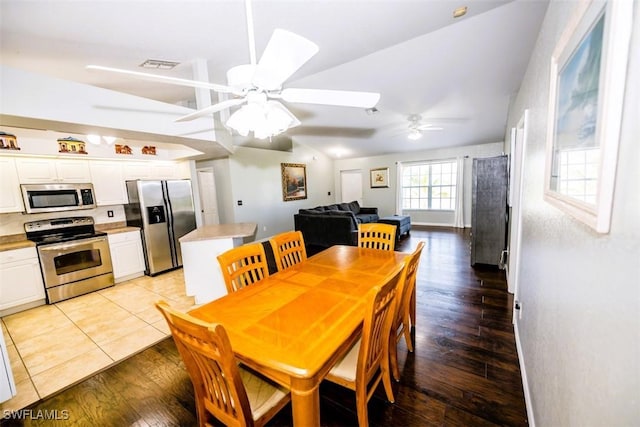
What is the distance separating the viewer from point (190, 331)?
0.97 m

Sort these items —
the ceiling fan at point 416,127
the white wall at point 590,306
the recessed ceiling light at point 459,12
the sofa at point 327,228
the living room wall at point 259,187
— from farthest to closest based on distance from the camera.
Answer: the living room wall at point 259,187 → the sofa at point 327,228 → the ceiling fan at point 416,127 → the recessed ceiling light at point 459,12 → the white wall at point 590,306

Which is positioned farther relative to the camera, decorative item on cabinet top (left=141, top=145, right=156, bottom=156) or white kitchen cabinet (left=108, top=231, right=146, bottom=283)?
decorative item on cabinet top (left=141, top=145, right=156, bottom=156)

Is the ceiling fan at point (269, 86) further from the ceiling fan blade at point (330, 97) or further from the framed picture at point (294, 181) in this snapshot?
the framed picture at point (294, 181)

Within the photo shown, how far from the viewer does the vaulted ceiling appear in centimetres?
177

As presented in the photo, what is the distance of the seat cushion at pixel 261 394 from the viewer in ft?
3.77

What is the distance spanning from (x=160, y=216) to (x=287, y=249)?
304cm

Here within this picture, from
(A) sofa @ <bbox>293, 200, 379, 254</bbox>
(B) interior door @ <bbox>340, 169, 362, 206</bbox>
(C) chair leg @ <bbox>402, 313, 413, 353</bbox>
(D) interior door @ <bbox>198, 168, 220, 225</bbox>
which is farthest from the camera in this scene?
(B) interior door @ <bbox>340, 169, 362, 206</bbox>

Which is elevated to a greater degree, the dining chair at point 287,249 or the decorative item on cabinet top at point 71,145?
the decorative item on cabinet top at point 71,145

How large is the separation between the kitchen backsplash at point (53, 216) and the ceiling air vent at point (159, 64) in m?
2.80

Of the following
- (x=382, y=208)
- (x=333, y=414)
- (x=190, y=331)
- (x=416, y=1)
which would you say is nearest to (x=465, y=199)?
(x=382, y=208)

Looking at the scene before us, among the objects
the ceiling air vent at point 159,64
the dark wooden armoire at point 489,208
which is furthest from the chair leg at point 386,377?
the ceiling air vent at point 159,64

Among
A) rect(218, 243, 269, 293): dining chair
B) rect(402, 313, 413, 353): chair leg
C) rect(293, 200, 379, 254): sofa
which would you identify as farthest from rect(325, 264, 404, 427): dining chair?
rect(293, 200, 379, 254): sofa

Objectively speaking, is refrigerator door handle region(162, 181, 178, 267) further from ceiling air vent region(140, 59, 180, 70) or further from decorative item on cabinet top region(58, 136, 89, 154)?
ceiling air vent region(140, 59, 180, 70)

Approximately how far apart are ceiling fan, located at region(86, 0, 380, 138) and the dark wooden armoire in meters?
2.62
